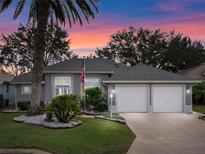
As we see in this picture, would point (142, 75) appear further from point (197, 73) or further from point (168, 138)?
point (197, 73)

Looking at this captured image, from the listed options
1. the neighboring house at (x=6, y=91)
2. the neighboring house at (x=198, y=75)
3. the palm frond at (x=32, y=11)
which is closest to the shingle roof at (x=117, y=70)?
the palm frond at (x=32, y=11)

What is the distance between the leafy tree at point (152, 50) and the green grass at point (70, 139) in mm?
43307

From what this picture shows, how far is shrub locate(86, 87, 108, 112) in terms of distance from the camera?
3086cm

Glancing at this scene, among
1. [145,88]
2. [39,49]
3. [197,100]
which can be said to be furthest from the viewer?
[197,100]

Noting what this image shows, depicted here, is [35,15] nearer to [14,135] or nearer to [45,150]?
[14,135]

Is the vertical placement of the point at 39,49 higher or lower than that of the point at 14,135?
higher

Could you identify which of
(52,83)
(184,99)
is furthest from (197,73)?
(52,83)

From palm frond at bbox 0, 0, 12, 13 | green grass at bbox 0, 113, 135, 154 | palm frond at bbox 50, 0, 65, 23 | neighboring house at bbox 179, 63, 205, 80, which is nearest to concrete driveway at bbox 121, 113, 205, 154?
green grass at bbox 0, 113, 135, 154

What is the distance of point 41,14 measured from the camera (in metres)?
22.0

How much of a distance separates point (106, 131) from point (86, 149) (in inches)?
174

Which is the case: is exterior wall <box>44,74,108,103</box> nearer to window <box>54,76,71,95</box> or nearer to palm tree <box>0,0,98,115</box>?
window <box>54,76,71,95</box>

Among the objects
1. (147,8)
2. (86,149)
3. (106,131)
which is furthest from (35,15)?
(86,149)

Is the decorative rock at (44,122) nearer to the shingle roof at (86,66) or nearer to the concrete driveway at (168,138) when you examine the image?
the concrete driveway at (168,138)

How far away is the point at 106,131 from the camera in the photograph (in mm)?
17609
